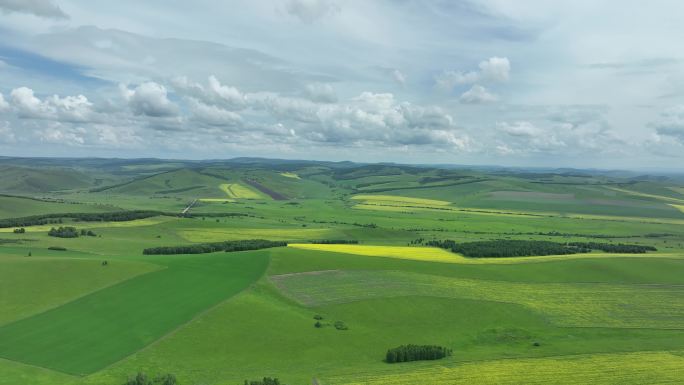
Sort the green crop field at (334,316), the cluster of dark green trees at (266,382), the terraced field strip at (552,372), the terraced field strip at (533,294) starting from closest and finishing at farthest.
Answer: the cluster of dark green trees at (266,382) → the terraced field strip at (552,372) → the green crop field at (334,316) → the terraced field strip at (533,294)

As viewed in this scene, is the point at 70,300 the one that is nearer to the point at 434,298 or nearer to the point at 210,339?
the point at 210,339

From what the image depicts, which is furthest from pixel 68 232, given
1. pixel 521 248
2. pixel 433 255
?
pixel 521 248

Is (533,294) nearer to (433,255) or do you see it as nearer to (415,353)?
(433,255)

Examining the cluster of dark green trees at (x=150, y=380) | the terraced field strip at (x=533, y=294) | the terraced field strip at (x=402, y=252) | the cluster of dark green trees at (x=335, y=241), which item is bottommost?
the cluster of dark green trees at (x=150, y=380)

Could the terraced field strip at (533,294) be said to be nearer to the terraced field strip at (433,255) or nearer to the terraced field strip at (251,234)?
the terraced field strip at (433,255)

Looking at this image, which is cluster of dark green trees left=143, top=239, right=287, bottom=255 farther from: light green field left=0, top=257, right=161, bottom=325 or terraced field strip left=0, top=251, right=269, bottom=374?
light green field left=0, top=257, right=161, bottom=325

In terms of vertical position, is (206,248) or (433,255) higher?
(433,255)

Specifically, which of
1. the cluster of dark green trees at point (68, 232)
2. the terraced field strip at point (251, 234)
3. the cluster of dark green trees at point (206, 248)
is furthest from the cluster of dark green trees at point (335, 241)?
the cluster of dark green trees at point (68, 232)
